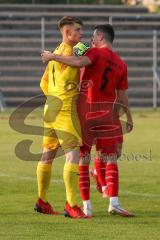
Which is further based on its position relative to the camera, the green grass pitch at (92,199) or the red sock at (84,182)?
the red sock at (84,182)

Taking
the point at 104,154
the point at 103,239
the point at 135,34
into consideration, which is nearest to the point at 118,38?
the point at 135,34

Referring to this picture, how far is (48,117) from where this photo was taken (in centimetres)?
1142

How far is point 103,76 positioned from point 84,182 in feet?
3.56

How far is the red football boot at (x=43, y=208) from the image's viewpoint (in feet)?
36.9

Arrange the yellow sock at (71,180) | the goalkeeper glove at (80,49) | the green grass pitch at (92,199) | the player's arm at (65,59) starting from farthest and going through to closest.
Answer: the yellow sock at (71,180) < the goalkeeper glove at (80,49) < the player's arm at (65,59) < the green grass pitch at (92,199)

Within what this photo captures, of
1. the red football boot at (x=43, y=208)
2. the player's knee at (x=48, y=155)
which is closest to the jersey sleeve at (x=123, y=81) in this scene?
the player's knee at (x=48, y=155)

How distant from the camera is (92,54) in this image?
11.0 m

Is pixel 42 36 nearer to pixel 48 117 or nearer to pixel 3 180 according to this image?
pixel 3 180

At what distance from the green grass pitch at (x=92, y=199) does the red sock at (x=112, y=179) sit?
0.77ft

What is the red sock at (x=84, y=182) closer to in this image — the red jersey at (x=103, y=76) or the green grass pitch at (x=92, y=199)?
the green grass pitch at (x=92, y=199)

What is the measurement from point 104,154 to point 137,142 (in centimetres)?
867

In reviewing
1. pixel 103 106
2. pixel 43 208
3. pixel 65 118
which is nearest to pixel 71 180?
pixel 43 208

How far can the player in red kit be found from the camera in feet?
36.6

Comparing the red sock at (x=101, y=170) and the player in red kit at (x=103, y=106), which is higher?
the player in red kit at (x=103, y=106)
